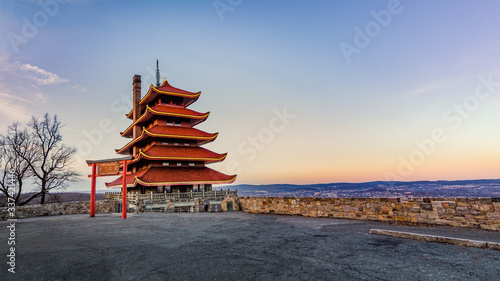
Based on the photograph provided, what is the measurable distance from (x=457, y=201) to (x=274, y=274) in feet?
27.0

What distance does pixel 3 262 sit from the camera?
547 centimetres

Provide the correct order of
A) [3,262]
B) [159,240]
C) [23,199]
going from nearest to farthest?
[3,262]
[159,240]
[23,199]

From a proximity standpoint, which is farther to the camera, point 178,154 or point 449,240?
point 178,154

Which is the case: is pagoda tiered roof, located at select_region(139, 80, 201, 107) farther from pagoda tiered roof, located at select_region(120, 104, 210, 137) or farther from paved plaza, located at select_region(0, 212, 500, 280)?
paved plaza, located at select_region(0, 212, 500, 280)

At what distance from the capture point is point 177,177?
27812mm

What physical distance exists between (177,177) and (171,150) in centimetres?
366

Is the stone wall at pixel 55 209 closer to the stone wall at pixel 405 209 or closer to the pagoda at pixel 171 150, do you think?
the pagoda at pixel 171 150

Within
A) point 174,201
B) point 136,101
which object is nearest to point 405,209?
point 174,201

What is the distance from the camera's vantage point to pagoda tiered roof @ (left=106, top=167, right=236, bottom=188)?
26036 mm

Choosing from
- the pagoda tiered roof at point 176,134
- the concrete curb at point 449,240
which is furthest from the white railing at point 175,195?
the concrete curb at point 449,240

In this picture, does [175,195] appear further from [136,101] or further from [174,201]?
[136,101]

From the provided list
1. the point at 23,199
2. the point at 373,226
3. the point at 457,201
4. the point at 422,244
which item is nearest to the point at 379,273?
the point at 422,244

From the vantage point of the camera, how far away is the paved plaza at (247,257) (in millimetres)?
4539

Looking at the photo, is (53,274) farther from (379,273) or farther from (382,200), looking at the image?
(382,200)
